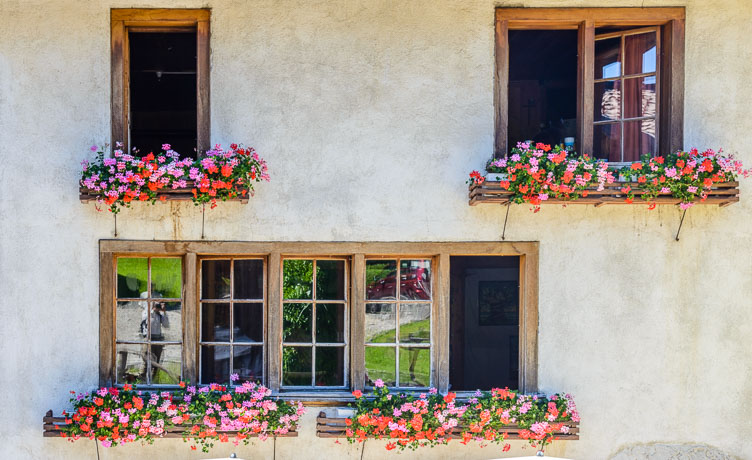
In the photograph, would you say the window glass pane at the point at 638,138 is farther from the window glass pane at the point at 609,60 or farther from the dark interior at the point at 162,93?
the dark interior at the point at 162,93

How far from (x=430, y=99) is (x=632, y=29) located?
5.93ft

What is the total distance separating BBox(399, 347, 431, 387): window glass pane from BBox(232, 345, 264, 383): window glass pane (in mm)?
1190

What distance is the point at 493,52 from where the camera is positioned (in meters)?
5.59

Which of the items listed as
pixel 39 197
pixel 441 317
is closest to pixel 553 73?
pixel 441 317

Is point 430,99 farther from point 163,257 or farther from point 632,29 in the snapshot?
point 163,257

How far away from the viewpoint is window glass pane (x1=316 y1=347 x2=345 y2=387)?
19.0 ft

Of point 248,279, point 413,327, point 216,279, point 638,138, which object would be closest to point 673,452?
point 413,327

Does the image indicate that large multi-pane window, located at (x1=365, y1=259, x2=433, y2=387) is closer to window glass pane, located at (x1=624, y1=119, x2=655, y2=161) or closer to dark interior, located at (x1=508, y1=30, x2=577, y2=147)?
window glass pane, located at (x1=624, y1=119, x2=655, y2=161)

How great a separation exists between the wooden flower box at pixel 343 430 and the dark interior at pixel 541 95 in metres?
4.32

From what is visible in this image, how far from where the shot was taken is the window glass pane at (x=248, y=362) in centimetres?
579

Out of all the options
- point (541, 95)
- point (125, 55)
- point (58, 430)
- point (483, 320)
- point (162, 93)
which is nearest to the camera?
point (58, 430)

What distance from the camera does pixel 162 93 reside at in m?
9.56

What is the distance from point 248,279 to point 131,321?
1.03 m

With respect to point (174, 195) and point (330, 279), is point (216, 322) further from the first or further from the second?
point (174, 195)
